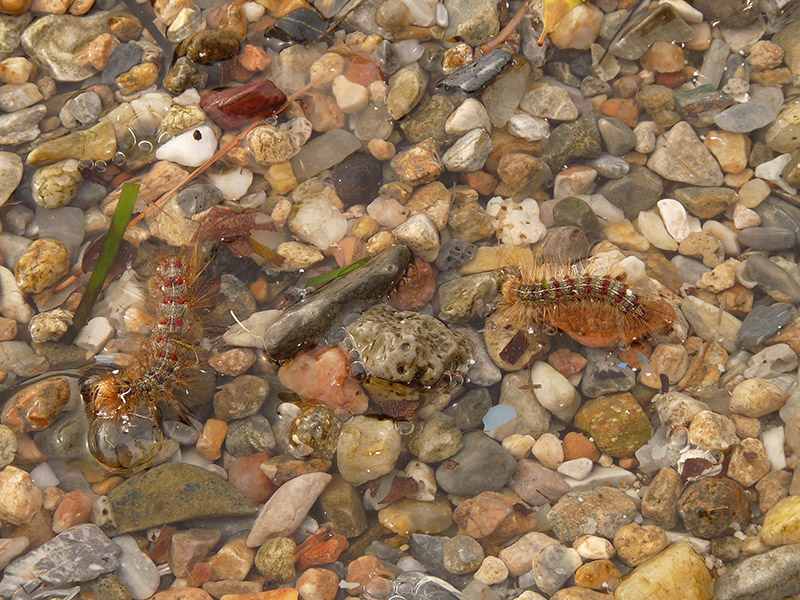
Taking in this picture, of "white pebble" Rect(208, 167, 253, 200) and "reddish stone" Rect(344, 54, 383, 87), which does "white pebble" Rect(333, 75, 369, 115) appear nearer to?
"reddish stone" Rect(344, 54, 383, 87)

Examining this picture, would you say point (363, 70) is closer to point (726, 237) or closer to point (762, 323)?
point (726, 237)

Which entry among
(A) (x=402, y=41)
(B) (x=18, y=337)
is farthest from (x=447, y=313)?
(B) (x=18, y=337)

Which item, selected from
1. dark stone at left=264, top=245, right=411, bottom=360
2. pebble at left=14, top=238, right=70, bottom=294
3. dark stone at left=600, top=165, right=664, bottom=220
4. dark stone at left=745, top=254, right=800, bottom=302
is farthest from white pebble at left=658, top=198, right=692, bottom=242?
pebble at left=14, top=238, right=70, bottom=294

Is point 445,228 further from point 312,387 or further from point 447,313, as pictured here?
point 312,387

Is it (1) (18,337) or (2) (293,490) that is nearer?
(2) (293,490)

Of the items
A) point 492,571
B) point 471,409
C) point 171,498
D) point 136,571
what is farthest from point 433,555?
point 136,571

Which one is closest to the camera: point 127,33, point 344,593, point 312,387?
point 344,593
